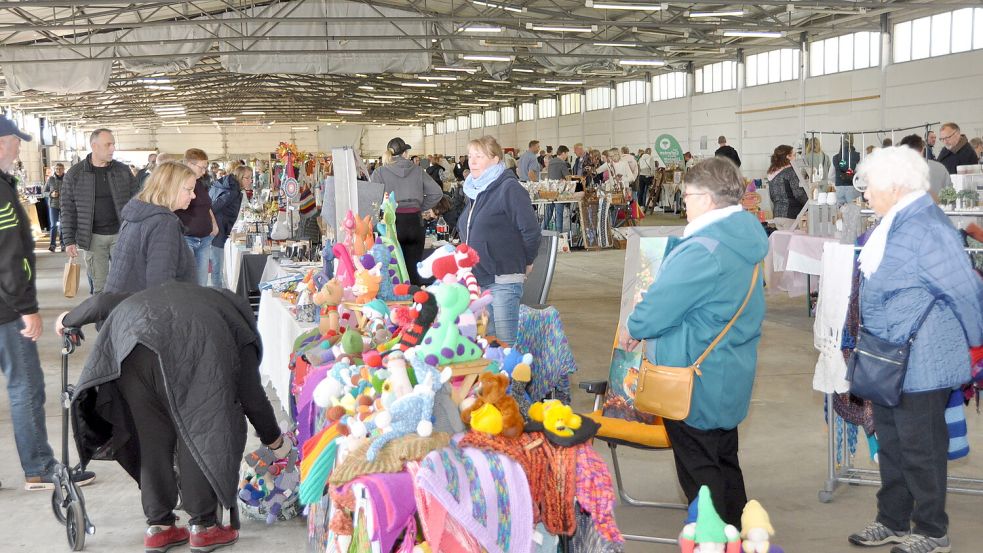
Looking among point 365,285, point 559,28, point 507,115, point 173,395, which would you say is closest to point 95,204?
point 365,285

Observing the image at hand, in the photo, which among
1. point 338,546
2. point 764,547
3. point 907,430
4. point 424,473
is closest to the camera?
point 764,547

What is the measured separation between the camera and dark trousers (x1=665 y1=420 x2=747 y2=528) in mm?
2707

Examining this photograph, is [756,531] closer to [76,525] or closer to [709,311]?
[709,311]

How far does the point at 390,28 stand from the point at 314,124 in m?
33.9

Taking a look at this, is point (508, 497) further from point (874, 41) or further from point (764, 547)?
point (874, 41)

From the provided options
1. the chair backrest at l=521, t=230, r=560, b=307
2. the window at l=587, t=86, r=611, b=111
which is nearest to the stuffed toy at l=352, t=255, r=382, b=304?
the chair backrest at l=521, t=230, r=560, b=307

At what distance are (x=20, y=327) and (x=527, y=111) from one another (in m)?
32.1

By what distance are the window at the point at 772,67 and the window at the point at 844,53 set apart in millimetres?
564

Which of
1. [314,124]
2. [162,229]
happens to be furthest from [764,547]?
[314,124]

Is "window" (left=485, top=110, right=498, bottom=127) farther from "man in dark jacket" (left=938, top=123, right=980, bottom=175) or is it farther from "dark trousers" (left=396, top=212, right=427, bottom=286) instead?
"dark trousers" (left=396, top=212, right=427, bottom=286)

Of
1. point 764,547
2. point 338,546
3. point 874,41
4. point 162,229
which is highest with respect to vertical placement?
point 874,41

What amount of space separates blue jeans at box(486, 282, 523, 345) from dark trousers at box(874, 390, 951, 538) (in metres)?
1.74

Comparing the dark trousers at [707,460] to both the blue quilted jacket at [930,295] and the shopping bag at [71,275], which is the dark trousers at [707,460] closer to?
the blue quilted jacket at [930,295]

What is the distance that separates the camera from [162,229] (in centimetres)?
330
